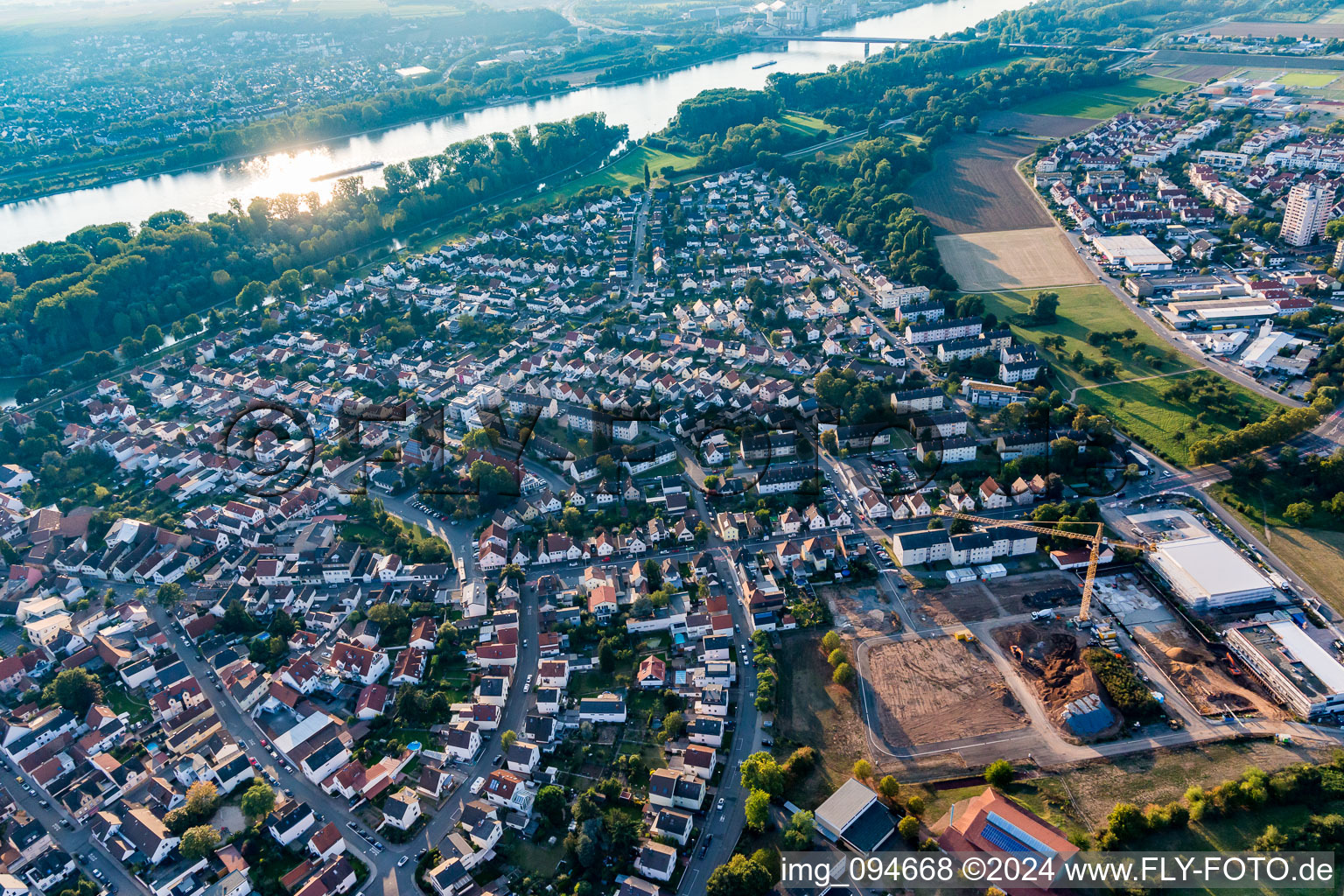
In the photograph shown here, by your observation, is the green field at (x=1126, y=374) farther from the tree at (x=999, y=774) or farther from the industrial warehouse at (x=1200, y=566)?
the tree at (x=999, y=774)

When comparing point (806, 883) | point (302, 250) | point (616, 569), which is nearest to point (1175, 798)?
point (806, 883)

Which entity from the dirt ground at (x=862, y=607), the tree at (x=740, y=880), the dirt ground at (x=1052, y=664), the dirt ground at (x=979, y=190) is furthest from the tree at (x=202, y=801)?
the dirt ground at (x=979, y=190)

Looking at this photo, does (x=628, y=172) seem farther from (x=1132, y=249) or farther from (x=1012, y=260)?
(x=1132, y=249)

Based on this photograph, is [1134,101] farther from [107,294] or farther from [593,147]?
[107,294]

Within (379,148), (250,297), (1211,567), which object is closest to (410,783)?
(1211,567)

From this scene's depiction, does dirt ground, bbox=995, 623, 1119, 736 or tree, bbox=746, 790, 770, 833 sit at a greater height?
tree, bbox=746, 790, 770, 833

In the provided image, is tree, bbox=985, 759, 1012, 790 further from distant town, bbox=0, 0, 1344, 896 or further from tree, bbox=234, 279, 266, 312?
tree, bbox=234, 279, 266, 312

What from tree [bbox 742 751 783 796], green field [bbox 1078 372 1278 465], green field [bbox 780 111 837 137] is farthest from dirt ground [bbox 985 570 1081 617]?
green field [bbox 780 111 837 137]
